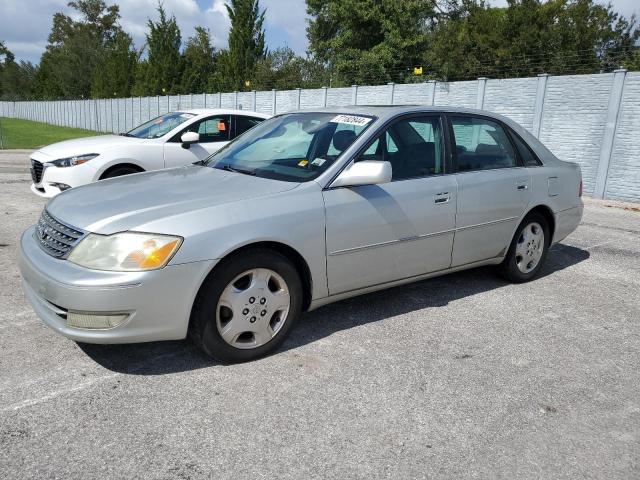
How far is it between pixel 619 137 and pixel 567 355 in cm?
865

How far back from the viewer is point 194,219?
3125mm

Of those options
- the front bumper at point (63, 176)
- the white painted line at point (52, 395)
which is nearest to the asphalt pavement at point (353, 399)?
the white painted line at point (52, 395)

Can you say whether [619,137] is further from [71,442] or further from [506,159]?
[71,442]

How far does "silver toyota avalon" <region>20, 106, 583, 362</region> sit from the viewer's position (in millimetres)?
3006

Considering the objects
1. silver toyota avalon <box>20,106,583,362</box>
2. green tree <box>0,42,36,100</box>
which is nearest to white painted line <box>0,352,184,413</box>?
silver toyota avalon <box>20,106,583,362</box>

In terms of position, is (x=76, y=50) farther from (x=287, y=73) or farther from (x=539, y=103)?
(x=539, y=103)

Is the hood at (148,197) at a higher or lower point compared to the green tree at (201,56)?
lower

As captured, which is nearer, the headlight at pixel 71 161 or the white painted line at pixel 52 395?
the white painted line at pixel 52 395

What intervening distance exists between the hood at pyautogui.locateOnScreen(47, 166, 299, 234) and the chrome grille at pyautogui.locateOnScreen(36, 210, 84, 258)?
5cm

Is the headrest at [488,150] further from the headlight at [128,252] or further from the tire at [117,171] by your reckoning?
the tire at [117,171]

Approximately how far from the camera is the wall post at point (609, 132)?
10.6m

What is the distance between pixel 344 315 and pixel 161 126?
543 cm

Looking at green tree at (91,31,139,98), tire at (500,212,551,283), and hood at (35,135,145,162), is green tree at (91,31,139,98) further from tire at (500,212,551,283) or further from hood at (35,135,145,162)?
tire at (500,212,551,283)

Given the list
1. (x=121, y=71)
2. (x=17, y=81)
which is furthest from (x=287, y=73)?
(x=17, y=81)
